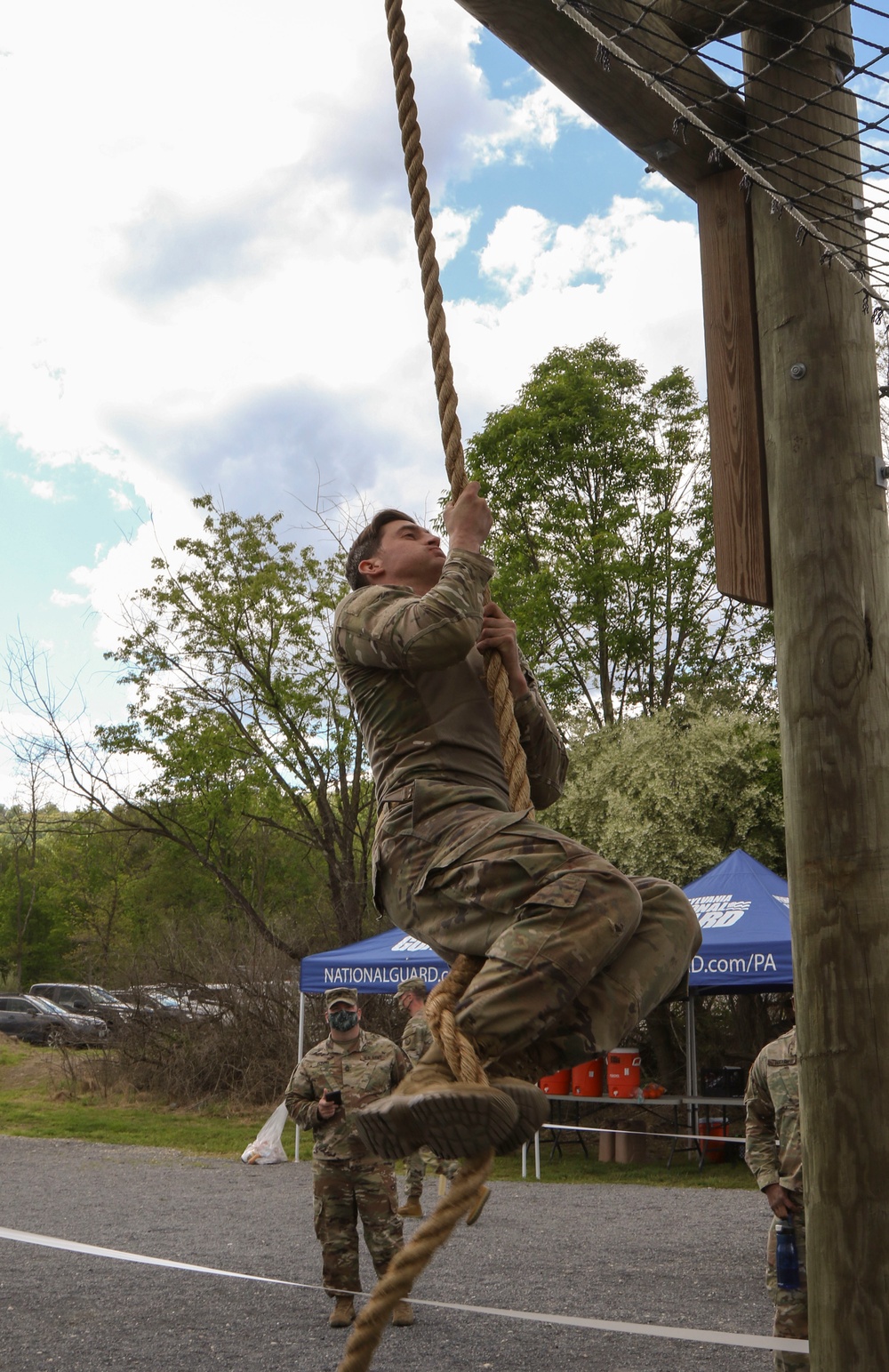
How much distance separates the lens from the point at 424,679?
2676 mm

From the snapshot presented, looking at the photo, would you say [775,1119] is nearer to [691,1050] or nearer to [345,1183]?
[345,1183]

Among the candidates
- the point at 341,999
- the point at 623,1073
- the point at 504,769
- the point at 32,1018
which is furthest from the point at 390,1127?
the point at 32,1018

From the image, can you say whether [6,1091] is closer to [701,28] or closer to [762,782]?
[762,782]

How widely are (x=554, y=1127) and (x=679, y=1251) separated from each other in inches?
254

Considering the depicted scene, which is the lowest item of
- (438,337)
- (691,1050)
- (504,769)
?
(691,1050)

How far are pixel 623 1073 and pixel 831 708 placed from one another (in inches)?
513

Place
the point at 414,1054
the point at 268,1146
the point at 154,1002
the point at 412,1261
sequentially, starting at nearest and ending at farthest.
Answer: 1. the point at 412,1261
2. the point at 414,1054
3. the point at 268,1146
4. the point at 154,1002

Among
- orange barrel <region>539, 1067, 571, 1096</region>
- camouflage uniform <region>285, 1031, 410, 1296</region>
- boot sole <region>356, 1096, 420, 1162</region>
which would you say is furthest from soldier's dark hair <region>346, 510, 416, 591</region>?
orange barrel <region>539, 1067, 571, 1096</region>

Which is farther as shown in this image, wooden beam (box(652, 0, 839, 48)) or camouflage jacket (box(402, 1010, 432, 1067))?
camouflage jacket (box(402, 1010, 432, 1067))

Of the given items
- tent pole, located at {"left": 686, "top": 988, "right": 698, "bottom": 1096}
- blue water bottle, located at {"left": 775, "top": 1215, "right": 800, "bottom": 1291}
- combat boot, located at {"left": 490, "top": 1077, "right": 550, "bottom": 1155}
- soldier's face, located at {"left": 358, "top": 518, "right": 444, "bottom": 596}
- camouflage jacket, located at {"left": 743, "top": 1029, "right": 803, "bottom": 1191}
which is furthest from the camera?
tent pole, located at {"left": 686, "top": 988, "right": 698, "bottom": 1096}

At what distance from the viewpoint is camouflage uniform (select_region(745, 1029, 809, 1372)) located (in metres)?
5.79

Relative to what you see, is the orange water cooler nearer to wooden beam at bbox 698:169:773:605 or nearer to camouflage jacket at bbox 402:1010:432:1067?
camouflage jacket at bbox 402:1010:432:1067

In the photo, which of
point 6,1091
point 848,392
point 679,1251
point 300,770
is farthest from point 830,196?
point 6,1091

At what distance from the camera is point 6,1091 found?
25422mm
